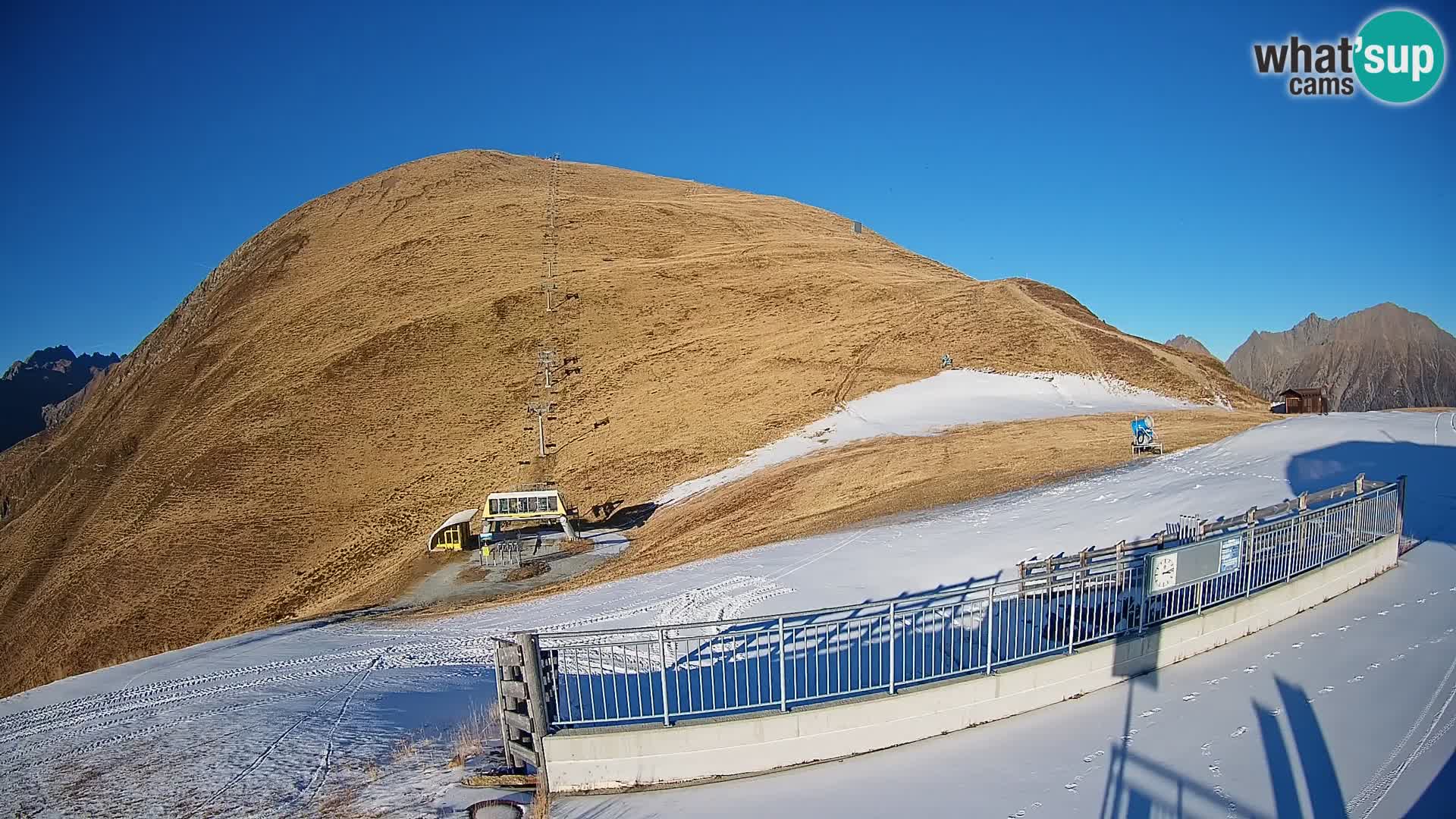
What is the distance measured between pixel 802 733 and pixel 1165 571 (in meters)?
4.55

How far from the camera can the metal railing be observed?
745 cm

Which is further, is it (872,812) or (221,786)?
(221,786)

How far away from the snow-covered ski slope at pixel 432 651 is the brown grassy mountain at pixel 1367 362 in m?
126

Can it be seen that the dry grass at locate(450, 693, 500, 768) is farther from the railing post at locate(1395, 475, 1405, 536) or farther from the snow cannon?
the snow cannon

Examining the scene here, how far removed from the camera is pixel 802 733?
707cm

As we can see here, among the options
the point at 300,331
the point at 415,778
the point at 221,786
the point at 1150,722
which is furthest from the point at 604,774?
the point at 300,331

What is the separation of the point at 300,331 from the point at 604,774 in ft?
164

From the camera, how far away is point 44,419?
5374 inches

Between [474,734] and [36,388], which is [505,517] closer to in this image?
[474,734]

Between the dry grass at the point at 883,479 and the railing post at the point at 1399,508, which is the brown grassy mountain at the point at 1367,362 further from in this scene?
the railing post at the point at 1399,508

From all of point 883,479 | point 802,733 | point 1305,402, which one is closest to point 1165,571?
point 802,733

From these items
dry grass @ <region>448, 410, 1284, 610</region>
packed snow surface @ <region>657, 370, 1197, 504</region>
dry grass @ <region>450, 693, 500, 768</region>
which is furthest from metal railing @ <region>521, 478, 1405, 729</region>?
packed snow surface @ <region>657, 370, 1197, 504</region>

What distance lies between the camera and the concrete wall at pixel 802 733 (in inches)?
275

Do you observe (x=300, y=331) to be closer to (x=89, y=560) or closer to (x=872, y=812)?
(x=89, y=560)
